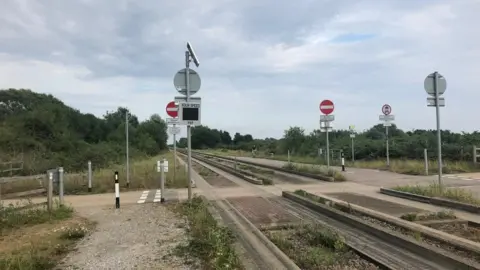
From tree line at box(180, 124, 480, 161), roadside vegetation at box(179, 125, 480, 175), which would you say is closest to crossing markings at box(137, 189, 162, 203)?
roadside vegetation at box(179, 125, 480, 175)

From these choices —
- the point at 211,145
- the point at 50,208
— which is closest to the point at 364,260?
the point at 50,208

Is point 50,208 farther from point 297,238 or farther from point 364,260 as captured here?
point 364,260

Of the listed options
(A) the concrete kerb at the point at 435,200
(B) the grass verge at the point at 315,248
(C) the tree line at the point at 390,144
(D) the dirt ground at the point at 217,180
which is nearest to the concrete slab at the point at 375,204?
(A) the concrete kerb at the point at 435,200

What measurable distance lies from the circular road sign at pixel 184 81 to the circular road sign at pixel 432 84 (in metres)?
6.50

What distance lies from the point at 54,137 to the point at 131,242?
50129 mm

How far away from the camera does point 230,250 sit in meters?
6.32

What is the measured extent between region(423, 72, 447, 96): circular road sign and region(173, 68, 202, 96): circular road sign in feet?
21.3

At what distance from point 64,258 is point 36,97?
7894cm

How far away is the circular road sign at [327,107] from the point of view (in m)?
19.9

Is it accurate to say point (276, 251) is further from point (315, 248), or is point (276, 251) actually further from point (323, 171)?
point (323, 171)

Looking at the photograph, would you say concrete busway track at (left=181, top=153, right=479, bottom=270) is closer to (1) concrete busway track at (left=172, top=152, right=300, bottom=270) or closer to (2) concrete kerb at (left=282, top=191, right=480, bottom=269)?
(2) concrete kerb at (left=282, top=191, right=480, bottom=269)

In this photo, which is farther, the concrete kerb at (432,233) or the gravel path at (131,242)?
the concrete kerb at (432,233)

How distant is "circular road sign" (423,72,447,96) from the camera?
510 inches

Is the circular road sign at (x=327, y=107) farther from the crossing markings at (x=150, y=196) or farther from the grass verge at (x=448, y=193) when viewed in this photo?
the crossing markings at (x=150, y=196)
